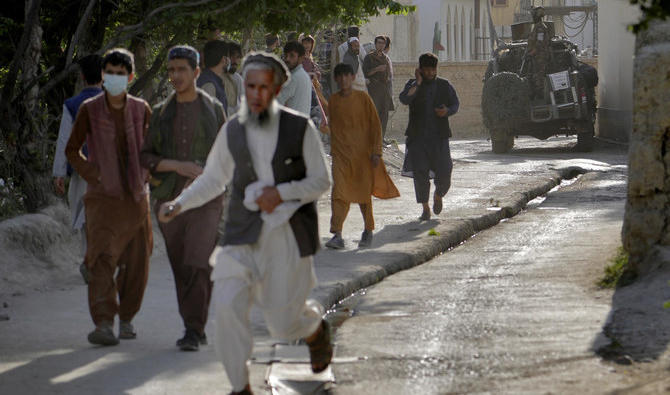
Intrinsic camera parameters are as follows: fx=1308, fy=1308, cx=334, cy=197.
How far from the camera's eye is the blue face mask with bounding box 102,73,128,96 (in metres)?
6.91

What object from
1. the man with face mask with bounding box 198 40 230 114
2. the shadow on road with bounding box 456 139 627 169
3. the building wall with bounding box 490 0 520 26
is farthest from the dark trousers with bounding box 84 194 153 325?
the building wall with bounding box 490 0 520 26

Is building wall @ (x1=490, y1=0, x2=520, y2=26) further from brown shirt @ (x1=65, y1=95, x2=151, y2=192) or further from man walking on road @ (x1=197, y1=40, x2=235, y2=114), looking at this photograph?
brown shirt @ (x1=65, y1=95, x2=151, y2=192)

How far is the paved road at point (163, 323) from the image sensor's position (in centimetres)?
600

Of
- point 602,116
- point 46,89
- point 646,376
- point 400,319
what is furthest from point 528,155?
point 646,376

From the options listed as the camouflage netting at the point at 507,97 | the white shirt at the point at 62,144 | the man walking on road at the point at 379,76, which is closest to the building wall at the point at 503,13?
the camouflage netting at the point at 507,97

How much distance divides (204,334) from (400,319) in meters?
1.36

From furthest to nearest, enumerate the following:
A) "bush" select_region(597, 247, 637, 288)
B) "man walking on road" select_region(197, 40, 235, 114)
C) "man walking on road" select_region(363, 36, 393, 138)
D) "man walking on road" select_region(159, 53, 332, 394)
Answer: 1. "man walking on road" select_region(363, 36, 393, 138)
2. "man walking on road" select_region(197, 40, 235, 114)
3. "bush" select_region(597, 247, 637, 288)
4. "man walking on road" select_region(159, 53, 332, 394)

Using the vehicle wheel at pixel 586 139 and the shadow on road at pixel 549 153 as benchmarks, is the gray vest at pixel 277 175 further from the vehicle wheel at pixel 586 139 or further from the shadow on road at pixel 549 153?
the vehicle wheel at pixel 586 139

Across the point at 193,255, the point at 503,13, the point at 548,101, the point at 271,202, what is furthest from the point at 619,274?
the point at 503,13

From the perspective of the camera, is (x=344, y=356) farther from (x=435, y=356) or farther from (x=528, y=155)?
(x=528, y=155)

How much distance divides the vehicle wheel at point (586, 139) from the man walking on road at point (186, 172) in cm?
1719

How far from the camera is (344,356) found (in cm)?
661

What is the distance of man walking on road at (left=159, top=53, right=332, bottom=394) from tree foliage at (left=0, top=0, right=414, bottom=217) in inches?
203

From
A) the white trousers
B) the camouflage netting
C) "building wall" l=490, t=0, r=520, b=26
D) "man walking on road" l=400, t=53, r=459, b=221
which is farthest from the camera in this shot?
"building wall" l=490, t=0, r=520, b=26
